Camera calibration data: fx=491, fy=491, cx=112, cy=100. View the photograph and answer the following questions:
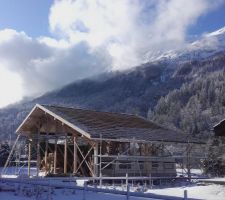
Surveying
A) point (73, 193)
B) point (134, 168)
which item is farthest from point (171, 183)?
point (73, 193)

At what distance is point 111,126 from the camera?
3675 cm

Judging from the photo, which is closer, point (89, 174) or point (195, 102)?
point (89, 174)

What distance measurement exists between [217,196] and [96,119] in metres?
17.7

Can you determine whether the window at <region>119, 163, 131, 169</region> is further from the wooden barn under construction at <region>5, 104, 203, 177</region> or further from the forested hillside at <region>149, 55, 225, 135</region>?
the forested hillside at <region>149, 55, 225, 135</region>

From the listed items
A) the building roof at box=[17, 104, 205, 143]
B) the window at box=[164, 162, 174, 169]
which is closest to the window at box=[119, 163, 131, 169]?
the building roof at box=[17, 104, 205, 143]

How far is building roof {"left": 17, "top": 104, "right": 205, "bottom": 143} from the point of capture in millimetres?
34125

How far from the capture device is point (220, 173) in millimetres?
42500

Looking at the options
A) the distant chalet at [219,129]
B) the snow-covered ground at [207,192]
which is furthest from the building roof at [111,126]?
the snow-covered ground at [207,192]

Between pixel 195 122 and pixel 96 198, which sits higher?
pixel 195 122

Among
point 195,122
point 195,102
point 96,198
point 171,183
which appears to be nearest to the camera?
point 96,198

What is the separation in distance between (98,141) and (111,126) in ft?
10.4

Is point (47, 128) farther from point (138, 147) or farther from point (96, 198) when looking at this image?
point (96, 198)

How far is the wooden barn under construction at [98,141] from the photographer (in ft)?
113

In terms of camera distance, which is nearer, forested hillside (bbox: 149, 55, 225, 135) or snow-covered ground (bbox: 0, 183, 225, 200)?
snow-covered ground (bbox: 0, 183, 225, 200)
